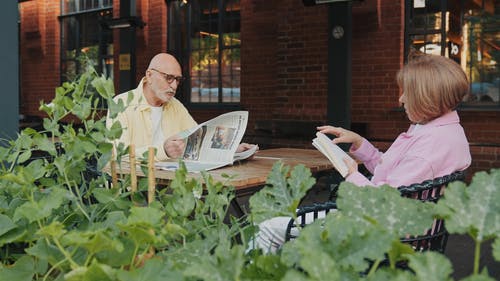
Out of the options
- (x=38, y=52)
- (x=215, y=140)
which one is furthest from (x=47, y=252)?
(x=38, y=52)

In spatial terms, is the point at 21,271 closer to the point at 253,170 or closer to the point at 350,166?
the point at 350,166

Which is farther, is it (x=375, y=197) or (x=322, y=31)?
(x=322, y=31)

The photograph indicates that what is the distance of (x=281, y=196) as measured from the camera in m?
0.90

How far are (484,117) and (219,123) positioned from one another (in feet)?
15.4

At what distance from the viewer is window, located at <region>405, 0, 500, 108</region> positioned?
6789 mm

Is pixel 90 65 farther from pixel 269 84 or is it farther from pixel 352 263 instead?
pixel 269 84

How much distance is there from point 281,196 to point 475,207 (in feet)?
0.98

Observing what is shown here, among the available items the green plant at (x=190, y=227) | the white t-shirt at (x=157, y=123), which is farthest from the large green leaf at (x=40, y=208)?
the white t-shirt at (x=157, y=123)

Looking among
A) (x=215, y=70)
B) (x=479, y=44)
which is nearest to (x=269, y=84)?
(x=215, y=70)

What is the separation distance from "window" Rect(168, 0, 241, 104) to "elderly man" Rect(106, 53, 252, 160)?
5.44 metres

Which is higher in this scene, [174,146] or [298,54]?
[298,54]

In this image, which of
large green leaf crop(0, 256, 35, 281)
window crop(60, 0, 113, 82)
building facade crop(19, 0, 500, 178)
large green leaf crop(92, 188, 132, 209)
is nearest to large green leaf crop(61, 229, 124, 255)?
large green leaf crop(0, 256, 35, 281)

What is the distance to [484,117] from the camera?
6.63 m

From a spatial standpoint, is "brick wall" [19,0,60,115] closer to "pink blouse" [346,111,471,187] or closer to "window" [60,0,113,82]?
"window" [60,0,113,82]
